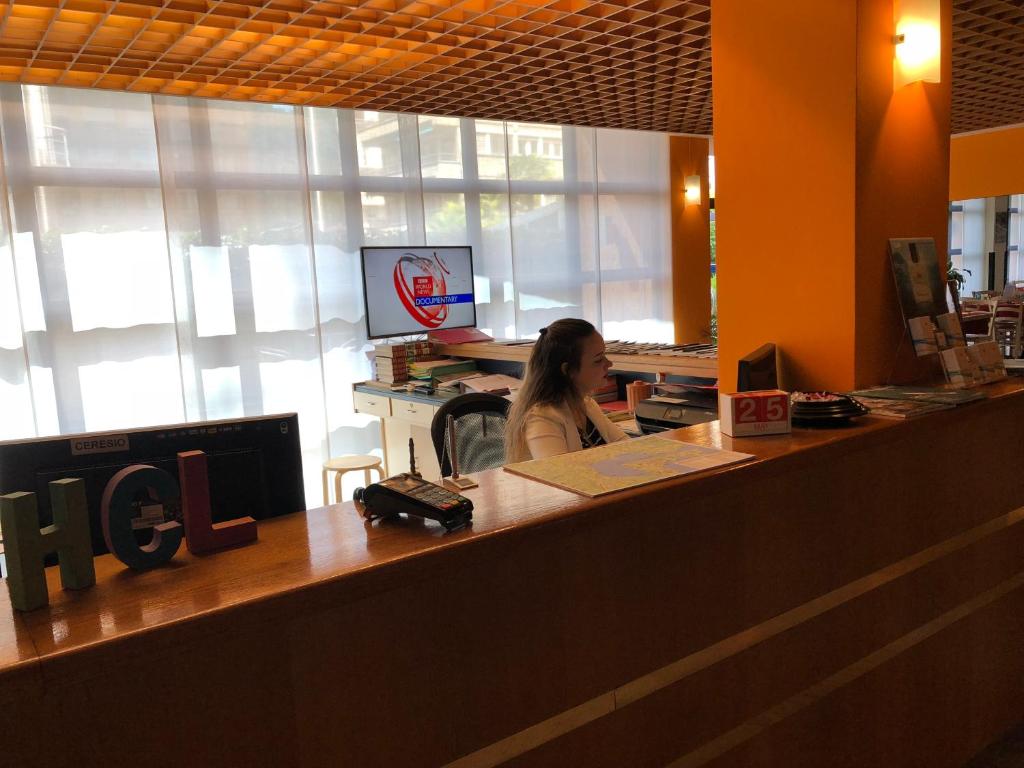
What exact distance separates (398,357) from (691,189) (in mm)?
4452

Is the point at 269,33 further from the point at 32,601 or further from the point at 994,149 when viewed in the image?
the point at 994,149

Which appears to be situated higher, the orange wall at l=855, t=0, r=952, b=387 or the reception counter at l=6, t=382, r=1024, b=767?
the orange wall at l=855, t=0, r=952, b=387

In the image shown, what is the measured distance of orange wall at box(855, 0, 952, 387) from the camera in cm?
227

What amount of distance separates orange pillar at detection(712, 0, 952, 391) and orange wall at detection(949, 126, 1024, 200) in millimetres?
8136

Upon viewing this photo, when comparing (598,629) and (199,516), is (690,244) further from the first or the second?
(199,516)

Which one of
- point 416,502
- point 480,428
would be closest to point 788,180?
point 480,428

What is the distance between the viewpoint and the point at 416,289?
598cm

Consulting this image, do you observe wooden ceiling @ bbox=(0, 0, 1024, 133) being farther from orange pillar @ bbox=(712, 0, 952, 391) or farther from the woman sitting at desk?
the woman sitting at desk

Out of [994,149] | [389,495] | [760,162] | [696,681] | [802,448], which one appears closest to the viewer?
[389,495]

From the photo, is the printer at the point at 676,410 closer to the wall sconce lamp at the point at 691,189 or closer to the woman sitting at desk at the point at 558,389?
the woman sitting at desk at the point at 558,389

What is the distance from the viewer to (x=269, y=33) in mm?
3197

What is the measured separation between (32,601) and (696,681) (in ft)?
4.25

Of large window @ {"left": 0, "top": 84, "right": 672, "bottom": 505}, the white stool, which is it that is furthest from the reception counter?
large window @ {"left": 0, "top": 84, "right": 672, "bottom": 505}

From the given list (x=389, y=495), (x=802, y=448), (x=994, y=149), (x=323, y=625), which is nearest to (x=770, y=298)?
(x=802, y=448)
